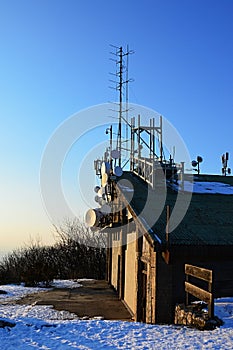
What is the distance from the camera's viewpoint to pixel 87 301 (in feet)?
55.4

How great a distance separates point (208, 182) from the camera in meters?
18.8

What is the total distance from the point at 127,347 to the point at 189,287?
10.1ft

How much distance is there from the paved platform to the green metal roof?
400cm

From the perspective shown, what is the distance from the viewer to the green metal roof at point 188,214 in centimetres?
1106

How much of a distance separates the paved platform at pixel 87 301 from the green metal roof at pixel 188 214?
13.1ft

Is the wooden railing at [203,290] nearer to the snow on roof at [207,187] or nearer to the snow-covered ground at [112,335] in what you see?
the snow-covered ground at [112,335]

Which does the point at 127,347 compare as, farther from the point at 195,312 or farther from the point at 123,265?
the point at 123,265

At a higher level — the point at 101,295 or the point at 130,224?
the point at 130,224

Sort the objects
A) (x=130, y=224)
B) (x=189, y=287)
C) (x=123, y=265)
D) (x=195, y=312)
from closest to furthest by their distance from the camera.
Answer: (x=195, y=312) < (x=189, y=287) < (x=130, y=224) < (x=123, y=265)

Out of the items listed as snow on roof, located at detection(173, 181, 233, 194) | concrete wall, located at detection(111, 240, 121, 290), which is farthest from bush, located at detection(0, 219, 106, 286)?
snow on roof, located at detection(173, 181, 233, 194)

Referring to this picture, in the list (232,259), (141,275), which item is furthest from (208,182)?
(232,259)

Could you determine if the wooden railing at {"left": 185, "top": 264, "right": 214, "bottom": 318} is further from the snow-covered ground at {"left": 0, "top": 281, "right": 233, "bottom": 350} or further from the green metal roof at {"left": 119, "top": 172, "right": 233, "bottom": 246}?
the green metal roof at {"left": 119, "top": 172, "right": 233, "bottom": 246}

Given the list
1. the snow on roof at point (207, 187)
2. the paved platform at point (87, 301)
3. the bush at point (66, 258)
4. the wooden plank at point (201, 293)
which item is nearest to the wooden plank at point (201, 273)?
the wooden plank at point (201, 293)

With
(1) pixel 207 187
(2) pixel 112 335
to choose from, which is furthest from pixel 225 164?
(2) pixel 112 335
